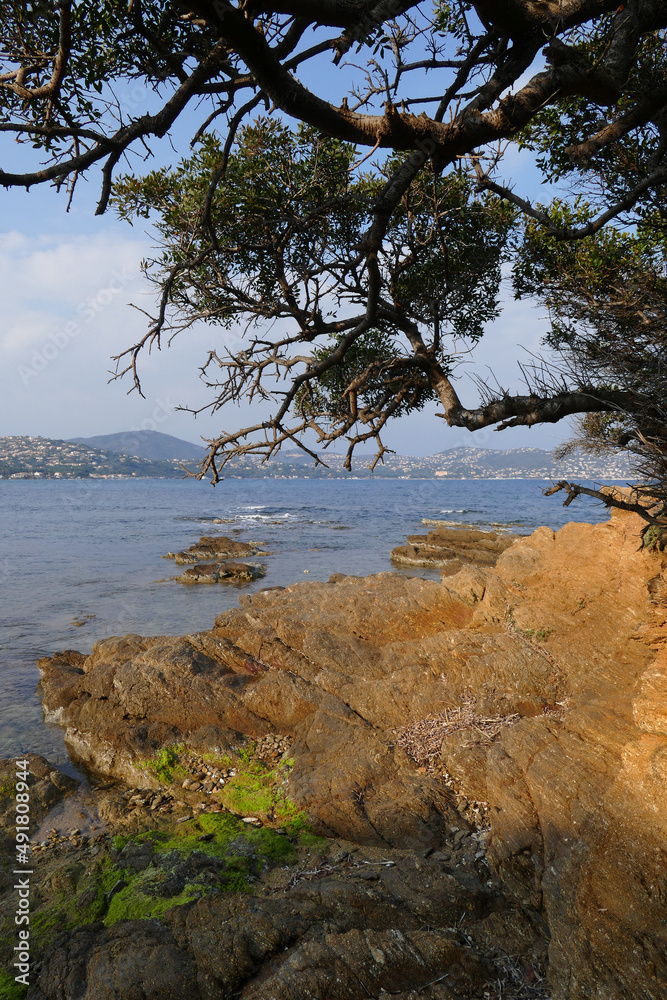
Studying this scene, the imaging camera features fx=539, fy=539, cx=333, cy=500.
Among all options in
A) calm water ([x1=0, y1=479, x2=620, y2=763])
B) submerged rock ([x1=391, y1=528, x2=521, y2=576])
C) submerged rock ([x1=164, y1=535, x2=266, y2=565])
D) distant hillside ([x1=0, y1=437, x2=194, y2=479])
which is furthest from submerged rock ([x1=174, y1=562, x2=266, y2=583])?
distant hillside ([x1=0, y1=437, x2=194, y2=479])

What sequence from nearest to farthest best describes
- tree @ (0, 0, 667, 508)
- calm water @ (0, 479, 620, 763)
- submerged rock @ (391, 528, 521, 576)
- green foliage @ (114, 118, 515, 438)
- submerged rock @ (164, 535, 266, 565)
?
tree @ (0, 0, 667, 508)
green foliage @ (114, 118, 515, 438)
calm water @ (0, 479, 620, 763)
submerged rock @ (391, 528, 521, 576)
submerged rock @ (164, 535, 266, 565)

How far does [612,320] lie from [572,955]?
280 inches

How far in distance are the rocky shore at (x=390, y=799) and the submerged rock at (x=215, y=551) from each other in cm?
1943

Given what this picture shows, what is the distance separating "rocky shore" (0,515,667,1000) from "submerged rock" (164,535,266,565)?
63.8 feet

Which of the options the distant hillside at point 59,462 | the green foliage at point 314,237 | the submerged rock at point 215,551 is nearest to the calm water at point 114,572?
the submerged rock at point 215,551

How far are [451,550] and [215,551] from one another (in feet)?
45.6

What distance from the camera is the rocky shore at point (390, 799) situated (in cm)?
377

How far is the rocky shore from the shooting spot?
12.4ft

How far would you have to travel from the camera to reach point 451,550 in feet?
104

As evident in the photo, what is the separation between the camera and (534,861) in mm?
4629

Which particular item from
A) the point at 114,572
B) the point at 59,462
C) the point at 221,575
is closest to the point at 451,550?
the point at 221,575

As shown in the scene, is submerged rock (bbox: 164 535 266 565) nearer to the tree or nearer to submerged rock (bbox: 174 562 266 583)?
submerged rock (bbox: 174 562 266 583)

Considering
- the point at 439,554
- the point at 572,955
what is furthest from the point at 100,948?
the point at 439,554

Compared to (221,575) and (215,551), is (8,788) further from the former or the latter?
(215,551)
